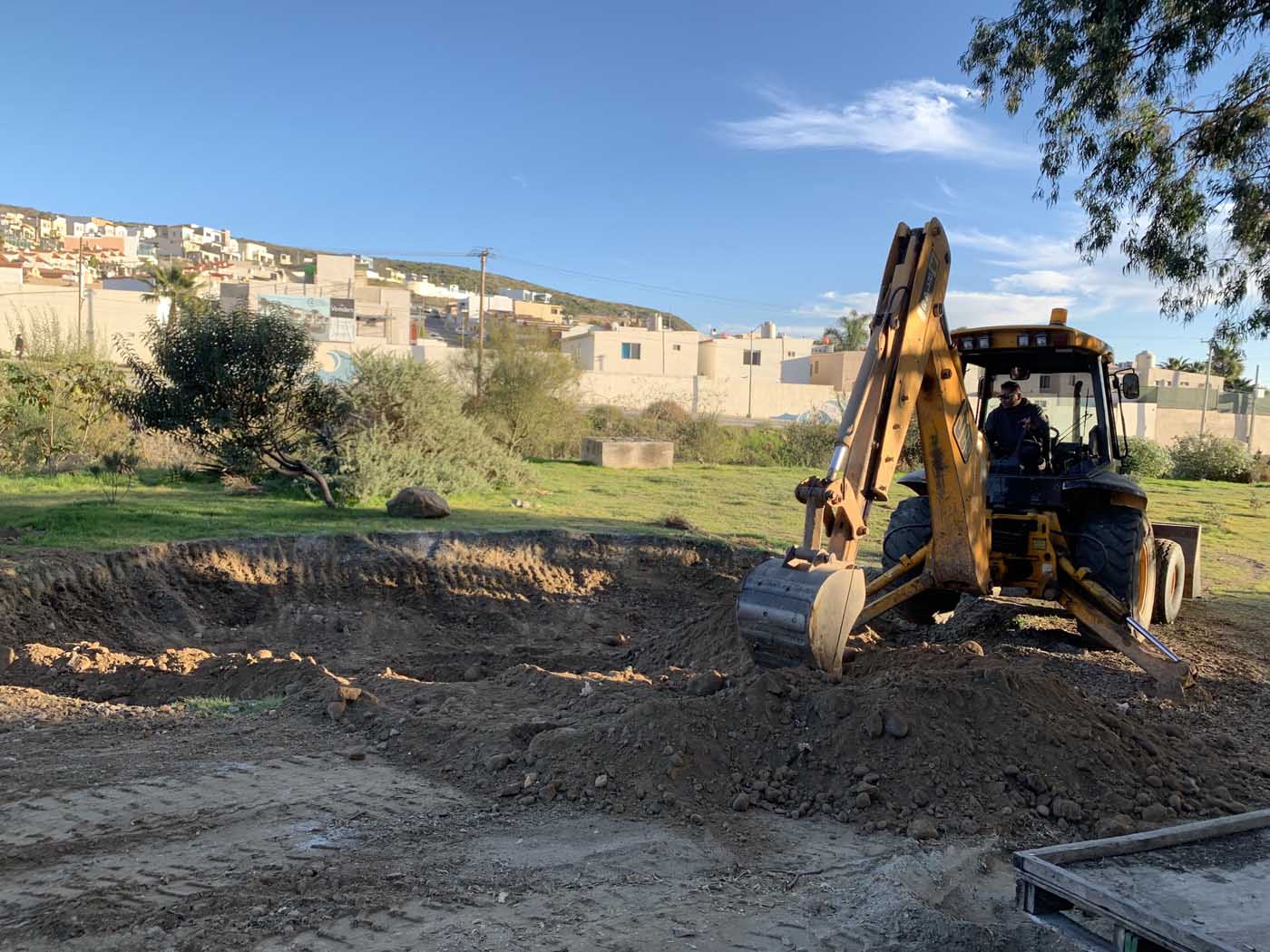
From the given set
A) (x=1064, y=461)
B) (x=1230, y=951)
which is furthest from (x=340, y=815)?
(x=1064, y=461)

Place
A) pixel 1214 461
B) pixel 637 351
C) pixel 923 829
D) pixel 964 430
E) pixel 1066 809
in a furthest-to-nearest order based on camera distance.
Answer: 1. pixel 637 351
2. pixel 1214 461
3. pixel 964 430
4. pixel 1066 809
5. pixel 923 829

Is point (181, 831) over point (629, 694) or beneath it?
beneath

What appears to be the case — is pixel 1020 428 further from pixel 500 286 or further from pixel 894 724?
pixel 500 286

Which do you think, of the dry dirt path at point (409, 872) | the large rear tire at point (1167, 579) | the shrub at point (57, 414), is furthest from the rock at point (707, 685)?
the shrub at point (57, 414)

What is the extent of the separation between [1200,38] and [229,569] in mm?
12208

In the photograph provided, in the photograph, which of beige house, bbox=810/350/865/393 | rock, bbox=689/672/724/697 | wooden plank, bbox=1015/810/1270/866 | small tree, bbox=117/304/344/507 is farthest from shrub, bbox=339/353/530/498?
beige house, bbox=810/350/865/393

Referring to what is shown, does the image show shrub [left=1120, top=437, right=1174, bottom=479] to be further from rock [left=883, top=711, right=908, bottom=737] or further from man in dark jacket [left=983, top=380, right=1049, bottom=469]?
rock [left=883, top=711, right=908, bottom=737]

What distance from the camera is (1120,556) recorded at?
25.3ft

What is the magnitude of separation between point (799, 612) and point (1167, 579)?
5.50 metres

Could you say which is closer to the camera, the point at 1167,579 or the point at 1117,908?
the point at 1117,908

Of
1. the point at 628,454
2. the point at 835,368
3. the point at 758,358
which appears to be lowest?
the point at 628,454

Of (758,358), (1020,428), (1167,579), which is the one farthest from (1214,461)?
Answer: (758,358)

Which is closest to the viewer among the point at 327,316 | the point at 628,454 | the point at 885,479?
the point at 885,479

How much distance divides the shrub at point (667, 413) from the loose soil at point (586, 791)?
2326 centimetres
